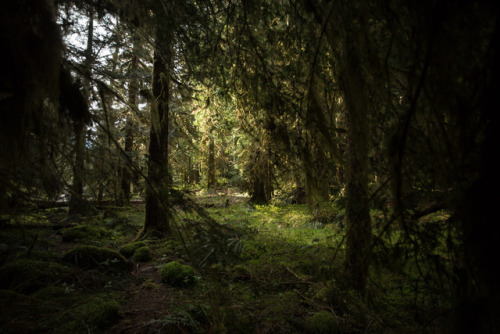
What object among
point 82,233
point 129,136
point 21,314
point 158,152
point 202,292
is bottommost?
point 202,292

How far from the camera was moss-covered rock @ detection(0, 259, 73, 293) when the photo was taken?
3426mm

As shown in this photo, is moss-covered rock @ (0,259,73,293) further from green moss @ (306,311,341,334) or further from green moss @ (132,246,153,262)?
green moss @ (306,311,341,334)

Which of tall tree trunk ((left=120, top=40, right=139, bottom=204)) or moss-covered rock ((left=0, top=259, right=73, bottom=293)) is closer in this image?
tall tree trunk ((left=120, top=40, right=139, bottom=204))

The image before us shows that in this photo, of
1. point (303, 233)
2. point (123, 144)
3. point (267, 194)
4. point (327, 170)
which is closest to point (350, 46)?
point (327, 170)

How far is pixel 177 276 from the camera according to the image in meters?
4.43

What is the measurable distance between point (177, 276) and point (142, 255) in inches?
62.6

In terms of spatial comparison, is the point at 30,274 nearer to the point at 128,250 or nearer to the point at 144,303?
the point at 144,303

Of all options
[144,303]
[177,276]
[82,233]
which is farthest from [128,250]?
[144,303]

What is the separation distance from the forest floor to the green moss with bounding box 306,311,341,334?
0.01 metres

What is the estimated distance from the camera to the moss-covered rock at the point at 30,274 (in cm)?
343

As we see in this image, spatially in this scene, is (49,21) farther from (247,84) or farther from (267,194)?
(267,194)

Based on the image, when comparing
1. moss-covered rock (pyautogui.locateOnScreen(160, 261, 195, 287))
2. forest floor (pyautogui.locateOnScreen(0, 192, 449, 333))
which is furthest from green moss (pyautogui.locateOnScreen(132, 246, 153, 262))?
moss-covered rock (pyautogui.locateOnScreen(160, 261, 195, 287))

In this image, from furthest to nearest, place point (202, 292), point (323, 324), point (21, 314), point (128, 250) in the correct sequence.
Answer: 1. point (128, 250)
2. point (202, 292)
3. point (323, 324)
4. point (21, 314)

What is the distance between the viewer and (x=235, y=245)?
337 cm
